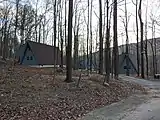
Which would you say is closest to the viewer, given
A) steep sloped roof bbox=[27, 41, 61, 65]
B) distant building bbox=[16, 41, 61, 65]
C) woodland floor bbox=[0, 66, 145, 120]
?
woodland floor bbox=[0, 66, 145, 120]

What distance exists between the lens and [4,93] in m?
12.4

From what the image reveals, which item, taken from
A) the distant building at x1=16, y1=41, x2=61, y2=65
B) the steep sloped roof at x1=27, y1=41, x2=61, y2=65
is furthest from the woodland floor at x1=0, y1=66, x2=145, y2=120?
the distant building at x1=16, y1=41, x2=61, y2=65

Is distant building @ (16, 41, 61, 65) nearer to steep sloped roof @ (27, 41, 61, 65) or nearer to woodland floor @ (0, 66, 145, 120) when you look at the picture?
steep sloped roof @ (27, 41, 61, 65)

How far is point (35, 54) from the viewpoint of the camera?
49688mm

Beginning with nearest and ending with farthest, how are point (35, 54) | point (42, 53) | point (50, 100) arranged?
point (50, 100)
point (35, 54)
point (42, 53)

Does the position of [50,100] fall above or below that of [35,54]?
below

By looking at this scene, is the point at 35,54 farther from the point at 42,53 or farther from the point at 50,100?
the point at 50,100

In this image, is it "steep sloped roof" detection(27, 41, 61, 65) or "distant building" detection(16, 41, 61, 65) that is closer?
"steep sloped roof" detection(27, 41, 61, 65)

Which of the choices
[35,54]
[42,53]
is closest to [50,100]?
[35,54]

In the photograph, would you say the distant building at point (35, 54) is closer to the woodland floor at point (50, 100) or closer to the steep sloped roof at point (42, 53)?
the steep sloped roof at point (42, 53)

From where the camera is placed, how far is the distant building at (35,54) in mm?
49531

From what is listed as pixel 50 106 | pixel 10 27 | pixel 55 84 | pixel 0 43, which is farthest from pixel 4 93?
pixel 0 43

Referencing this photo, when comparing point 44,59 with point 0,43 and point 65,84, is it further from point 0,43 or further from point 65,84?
point 65,84

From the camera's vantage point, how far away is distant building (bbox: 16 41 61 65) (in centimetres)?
4953
